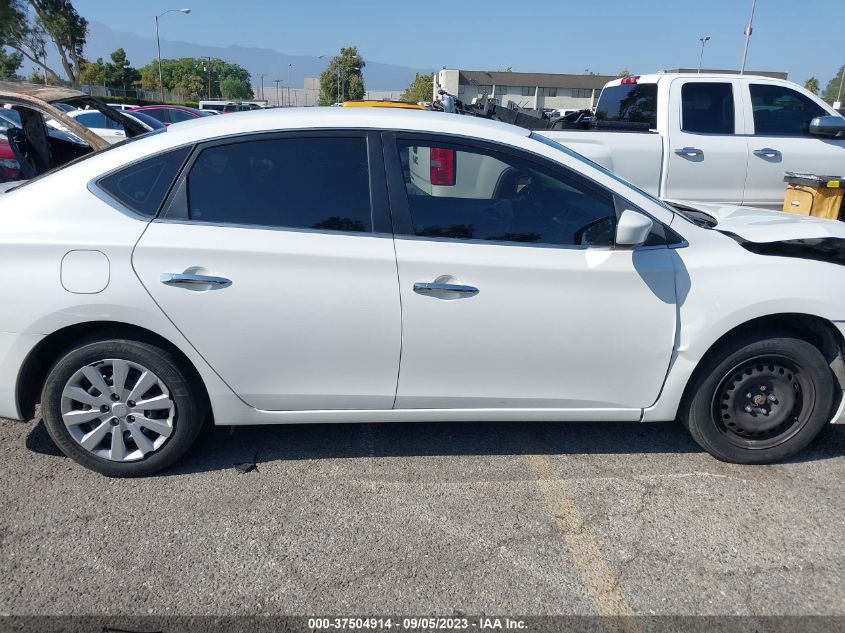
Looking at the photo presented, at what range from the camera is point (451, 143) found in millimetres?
3100

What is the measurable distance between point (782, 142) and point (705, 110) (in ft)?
2.71

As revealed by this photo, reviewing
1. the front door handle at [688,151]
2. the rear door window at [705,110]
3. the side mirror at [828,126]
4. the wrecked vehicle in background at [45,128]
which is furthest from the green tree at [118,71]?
the side mirror at [828,126]

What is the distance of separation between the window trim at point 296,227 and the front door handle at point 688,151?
429cm

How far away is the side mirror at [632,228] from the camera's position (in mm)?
2889

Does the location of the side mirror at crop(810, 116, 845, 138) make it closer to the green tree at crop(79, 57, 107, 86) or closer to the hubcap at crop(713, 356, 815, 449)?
the hubcap at crop(713, 356, 815, 449)

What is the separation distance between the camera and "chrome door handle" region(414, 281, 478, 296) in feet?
9.68

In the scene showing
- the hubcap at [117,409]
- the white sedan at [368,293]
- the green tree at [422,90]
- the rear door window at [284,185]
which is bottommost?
the hubcap at [117,409]

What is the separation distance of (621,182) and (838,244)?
1148 millimetres

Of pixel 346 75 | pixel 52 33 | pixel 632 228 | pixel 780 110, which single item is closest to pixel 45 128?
pixel 632 228

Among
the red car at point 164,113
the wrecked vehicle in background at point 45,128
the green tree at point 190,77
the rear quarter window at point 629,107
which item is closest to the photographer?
the wrecked vehicle in background at point 45,128

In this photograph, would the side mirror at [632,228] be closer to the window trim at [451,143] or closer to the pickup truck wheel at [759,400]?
the window trim at [451,143]

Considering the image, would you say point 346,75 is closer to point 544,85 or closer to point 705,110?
point 544,85

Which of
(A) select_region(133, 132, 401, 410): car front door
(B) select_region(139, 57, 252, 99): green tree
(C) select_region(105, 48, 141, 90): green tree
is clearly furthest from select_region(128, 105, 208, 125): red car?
(B) select_region(139, 57, 252, 99): green tree

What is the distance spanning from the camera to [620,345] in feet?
10.2
